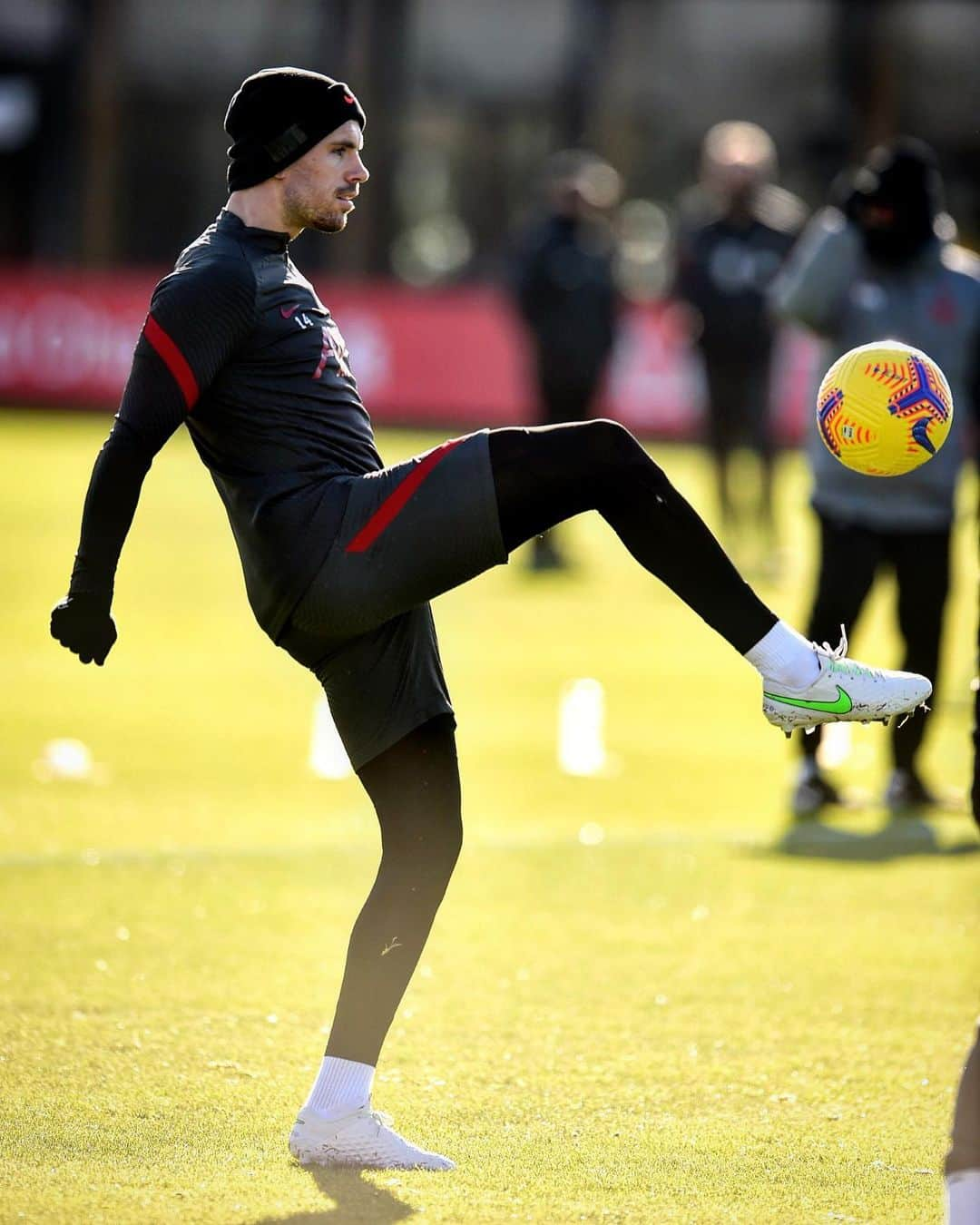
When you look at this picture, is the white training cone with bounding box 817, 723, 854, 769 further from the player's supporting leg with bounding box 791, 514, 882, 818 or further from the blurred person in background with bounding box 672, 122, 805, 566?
the blurred person in background with bounding box 672, 122, 805, 566

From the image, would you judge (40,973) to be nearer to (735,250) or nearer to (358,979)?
(358,979)

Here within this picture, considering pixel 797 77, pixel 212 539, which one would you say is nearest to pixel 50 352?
pixel 212 539

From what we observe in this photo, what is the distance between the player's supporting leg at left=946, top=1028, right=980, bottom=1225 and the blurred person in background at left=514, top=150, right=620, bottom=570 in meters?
11.8

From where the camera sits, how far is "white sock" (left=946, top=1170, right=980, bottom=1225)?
3684mm

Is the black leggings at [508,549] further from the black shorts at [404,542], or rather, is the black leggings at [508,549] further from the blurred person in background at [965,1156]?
the blurred person in background at [965,1156]

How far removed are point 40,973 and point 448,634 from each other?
6.95 metres

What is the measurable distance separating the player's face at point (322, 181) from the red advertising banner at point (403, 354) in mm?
19950

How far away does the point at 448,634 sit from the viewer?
42.0ft

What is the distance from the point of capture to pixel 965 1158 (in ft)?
12.2

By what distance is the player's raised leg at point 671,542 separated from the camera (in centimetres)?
437

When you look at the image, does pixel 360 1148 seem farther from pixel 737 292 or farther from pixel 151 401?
pixel 737 292

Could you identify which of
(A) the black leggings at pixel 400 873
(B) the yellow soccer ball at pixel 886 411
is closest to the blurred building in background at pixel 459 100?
(B) the yellow soccer ball at pixel 886 411

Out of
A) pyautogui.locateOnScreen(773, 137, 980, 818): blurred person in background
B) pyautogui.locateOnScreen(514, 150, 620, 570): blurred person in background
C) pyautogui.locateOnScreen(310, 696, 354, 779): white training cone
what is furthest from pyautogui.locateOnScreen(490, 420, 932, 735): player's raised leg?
pyautogui.locateOnScreen(514, 150, 620, 570): blurred person in background

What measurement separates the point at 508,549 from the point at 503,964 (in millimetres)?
2145
